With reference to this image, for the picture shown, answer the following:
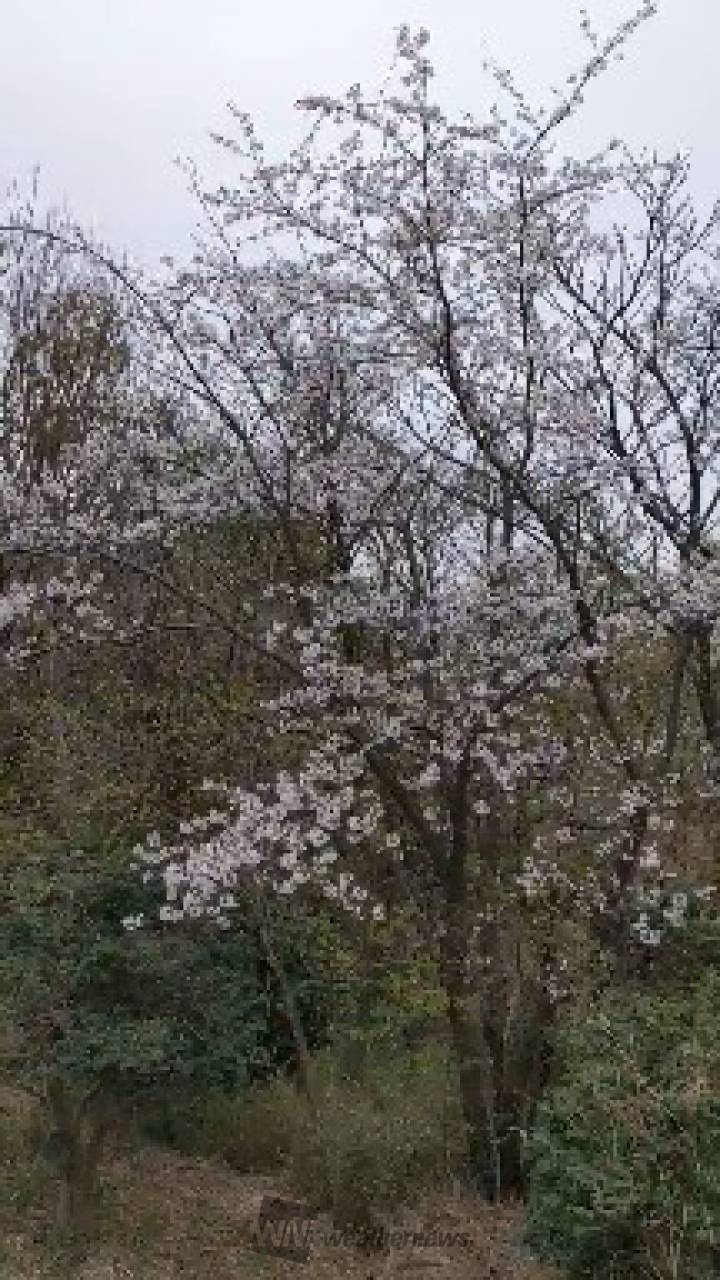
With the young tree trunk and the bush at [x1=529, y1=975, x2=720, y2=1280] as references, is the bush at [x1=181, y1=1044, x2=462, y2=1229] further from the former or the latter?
the bush at [x1=529, y1=975, x2=720, y2=1280]

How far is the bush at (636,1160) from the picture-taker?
4629mm

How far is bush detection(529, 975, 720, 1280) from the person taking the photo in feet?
15.2

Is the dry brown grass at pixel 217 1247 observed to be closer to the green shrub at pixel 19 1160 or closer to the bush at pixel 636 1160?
the green shrub at pixel 19 1160

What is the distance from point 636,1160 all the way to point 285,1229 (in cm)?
246

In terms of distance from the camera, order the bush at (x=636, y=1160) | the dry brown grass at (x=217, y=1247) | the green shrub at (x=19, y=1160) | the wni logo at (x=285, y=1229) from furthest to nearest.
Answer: the green shrub at (x=19, y=1160) < the wni logo at (x=285, y=1229) < the dry brown grass at (x=217, y=1247) < the bush at (x=636, y=1160)

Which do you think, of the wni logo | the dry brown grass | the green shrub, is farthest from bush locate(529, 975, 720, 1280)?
the green shrub

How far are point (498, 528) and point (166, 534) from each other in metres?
1.86

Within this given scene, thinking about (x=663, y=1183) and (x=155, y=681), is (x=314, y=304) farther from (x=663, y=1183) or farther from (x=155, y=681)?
(x=663, y=1183)

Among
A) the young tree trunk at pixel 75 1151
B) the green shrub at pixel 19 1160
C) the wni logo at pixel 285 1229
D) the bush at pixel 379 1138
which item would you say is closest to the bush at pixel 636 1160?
the wni logo at pixel 285 1229

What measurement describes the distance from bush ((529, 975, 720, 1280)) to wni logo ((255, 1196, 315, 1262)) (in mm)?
1759

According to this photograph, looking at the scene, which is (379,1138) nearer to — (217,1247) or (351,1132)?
(351,1132)

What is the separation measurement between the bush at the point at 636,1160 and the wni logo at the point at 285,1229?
5.77 ft

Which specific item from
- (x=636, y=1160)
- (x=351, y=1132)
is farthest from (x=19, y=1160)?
(x=636, y=1160)

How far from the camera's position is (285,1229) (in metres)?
6.63
